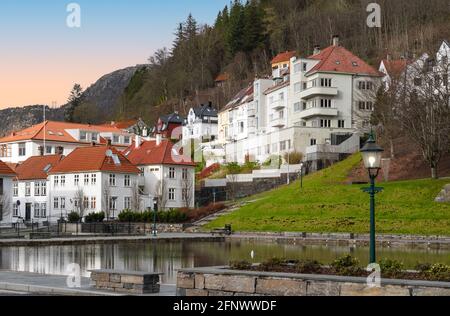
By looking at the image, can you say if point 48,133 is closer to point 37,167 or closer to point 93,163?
point 37,167

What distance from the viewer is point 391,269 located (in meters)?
15.2

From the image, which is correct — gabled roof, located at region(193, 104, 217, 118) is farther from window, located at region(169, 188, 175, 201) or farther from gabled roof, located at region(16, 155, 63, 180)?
window, located at region(169, 188, 175, 201)

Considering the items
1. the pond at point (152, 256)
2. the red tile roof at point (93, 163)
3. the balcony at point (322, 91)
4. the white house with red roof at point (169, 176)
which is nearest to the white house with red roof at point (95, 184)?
the red tile roof at point (93, 163)

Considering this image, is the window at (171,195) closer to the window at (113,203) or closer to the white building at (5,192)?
the window at (113,203)

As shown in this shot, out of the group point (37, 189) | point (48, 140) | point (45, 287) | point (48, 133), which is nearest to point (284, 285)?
point (45, 287)

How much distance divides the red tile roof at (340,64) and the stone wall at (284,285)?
6847cm

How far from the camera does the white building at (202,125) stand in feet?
410

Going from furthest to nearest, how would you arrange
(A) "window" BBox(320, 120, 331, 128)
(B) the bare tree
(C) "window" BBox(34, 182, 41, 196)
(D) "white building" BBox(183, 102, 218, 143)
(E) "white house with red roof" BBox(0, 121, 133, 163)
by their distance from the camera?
(D) "white building" BBox(183, 102, 218, 143)
(E) "white house with red roof" BBox(0, 121, 133, 163)
(A) "window" BBox(320, 120, 331, 128)
(C) "window" BBox(34, 182, 41, 196)
(B) the bare tree

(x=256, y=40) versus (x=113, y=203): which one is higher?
(x=256, y=40)

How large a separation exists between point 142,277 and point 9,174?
4786 cm

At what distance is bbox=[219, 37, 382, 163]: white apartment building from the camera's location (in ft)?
258

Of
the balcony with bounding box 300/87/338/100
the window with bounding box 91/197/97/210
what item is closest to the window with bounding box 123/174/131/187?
the window with bounding box 91/197/97/210

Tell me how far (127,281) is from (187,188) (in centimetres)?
5969

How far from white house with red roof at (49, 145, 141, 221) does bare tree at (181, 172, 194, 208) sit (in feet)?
17.3
